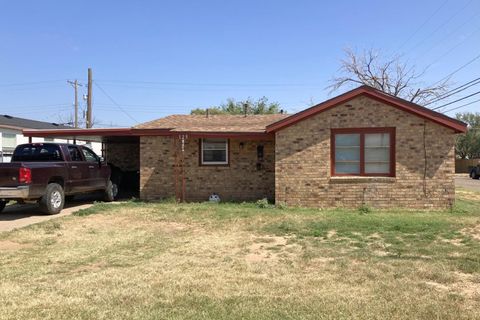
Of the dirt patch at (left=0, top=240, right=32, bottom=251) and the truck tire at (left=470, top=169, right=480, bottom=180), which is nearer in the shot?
the dirt patch at (left=0, top=240, right=32, bottom=251)

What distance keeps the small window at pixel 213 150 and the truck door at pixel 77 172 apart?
3.77m

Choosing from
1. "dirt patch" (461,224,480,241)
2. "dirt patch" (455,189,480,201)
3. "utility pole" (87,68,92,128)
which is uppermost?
"utility pole" (87,68,92,128)

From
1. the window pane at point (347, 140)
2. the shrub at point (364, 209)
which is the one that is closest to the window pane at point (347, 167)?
the window pane at point (347, 140)

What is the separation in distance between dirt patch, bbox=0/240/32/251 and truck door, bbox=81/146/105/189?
5709mm

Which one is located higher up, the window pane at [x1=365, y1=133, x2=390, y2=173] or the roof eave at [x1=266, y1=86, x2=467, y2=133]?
the roof eave at [x1=266, y1=86, x2=467, y2=133]

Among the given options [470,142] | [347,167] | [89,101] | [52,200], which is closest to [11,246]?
[52,200]

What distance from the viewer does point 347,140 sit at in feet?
41.8

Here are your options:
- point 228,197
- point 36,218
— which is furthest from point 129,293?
point 228,197

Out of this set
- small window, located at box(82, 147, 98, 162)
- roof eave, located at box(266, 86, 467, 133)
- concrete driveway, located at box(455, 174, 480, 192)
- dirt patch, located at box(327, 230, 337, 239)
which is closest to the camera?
dirt patch, located at box(327, 230, 337, 239)

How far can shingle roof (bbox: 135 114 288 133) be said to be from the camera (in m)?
14.7

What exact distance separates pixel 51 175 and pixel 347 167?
8.22 meters

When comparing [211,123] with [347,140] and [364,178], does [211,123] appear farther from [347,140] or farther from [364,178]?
[364,178]

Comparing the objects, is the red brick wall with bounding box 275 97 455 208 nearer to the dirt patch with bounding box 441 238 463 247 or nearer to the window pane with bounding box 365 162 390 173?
the window pane with bounding box 365 162 390 173

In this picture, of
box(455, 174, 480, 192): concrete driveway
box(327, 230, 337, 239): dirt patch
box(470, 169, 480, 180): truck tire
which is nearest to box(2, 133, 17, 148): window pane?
box(327, 230, 337, 239): dirt patch
